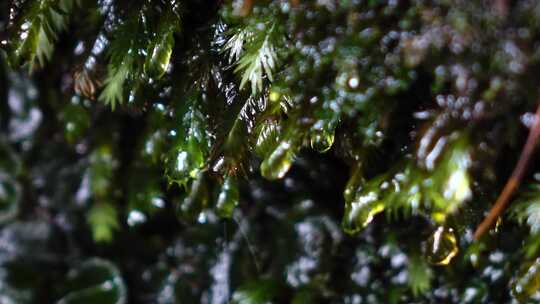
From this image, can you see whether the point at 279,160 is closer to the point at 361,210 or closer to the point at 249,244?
the point at 361,210

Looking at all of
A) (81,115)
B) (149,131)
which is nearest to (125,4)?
(149,131)

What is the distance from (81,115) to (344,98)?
2.45 ft

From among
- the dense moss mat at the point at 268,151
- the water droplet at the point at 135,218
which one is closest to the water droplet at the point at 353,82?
the dense moss mat at the point at 268,151

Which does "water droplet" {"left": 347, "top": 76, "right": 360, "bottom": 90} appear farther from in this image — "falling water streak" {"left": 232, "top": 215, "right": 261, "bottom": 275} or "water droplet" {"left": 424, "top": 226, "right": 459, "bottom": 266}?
"falling water streak" {"left": 232, "top": 215, "right": 261, "bottom": 275}

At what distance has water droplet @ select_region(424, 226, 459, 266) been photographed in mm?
771

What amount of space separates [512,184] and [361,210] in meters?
0.20

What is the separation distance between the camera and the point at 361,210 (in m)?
0.75

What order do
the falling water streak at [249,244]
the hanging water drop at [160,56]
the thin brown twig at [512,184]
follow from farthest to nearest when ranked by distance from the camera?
the falling water streak at [249,244], the hanging water drop at [160,56], the thin brown twig at [512,184]

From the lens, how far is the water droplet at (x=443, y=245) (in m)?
0.77

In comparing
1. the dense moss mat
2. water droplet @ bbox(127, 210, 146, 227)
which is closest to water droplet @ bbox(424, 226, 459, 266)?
the dense moss mat

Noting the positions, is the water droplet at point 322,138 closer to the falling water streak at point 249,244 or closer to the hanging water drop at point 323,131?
the hanging water drop at point 323,131

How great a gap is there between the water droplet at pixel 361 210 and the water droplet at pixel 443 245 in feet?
0.34

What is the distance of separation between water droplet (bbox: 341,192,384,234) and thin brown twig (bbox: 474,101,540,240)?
0.15m

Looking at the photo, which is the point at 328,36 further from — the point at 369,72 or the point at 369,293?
the point at 369,293
